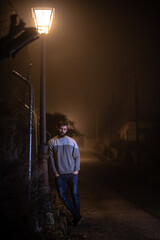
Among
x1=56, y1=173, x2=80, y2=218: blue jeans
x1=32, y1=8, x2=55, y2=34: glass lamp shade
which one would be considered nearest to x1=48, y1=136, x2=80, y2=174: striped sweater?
x1=56, y1=173, x2=80, y2=218: blue jeans

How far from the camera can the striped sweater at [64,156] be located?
22.6ft

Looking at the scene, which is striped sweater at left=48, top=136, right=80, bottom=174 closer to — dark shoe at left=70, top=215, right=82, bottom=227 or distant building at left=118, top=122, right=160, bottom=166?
dark shoe at left=70, top=215, right=82, bottom=227

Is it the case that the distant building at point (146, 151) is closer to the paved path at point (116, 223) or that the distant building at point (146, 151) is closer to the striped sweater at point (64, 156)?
the paved path at point (116, 223)

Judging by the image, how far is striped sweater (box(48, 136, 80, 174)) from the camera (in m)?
6.89

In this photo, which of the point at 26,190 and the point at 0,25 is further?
the point at 0,25

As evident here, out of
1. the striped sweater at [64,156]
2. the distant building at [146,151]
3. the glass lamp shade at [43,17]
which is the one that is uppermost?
the glass lamp shade at [43,17]

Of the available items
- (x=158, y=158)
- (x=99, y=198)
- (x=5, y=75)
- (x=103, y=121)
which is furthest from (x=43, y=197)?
(x=103, y=121)

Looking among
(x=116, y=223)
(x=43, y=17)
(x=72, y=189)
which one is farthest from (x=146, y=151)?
(x=43, y=17)

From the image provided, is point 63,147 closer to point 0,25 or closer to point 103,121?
point 0,25

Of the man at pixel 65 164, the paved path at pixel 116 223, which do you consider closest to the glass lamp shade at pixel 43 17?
the man at pixel 65 164

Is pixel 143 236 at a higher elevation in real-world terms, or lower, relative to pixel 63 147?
lower

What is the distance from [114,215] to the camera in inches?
314

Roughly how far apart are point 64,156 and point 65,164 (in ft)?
0.52

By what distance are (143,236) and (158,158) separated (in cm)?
2426
